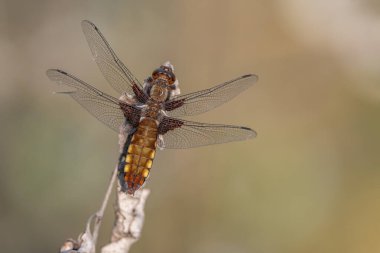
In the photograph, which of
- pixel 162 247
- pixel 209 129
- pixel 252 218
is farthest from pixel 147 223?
pixel 209 129

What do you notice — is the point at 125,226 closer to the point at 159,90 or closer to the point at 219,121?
the point at 159,90

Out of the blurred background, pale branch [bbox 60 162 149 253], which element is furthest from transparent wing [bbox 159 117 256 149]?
the blurred background

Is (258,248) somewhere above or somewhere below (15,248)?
above

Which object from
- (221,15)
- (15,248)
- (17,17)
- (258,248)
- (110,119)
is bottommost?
(15,248)

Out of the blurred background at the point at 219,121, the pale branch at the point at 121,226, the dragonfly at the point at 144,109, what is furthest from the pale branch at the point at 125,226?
the blurred background at the point at 219,121

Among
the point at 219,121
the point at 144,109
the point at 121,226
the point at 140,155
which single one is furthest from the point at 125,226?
the point at 219,121

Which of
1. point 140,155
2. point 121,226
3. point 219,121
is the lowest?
point 121,226

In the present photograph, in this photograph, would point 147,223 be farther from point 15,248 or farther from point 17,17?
point 17,17

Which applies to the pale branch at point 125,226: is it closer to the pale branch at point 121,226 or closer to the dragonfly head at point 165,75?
the pale branch at point 121,226
